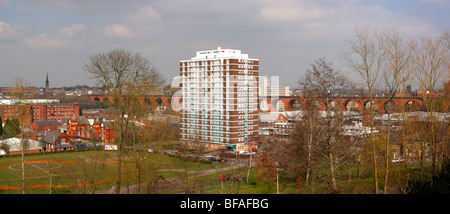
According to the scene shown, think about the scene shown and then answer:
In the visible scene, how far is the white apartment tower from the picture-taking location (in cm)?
2997

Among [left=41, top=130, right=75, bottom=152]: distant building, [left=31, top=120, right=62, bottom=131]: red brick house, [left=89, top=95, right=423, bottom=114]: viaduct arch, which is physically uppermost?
[left=89, top=95, right=423, bottom=114]: viaduct arch

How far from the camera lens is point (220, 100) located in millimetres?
30234

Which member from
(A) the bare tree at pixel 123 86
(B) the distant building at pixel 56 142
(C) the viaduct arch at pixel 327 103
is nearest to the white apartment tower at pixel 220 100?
(C) the viaduct arch at pixel 327 103

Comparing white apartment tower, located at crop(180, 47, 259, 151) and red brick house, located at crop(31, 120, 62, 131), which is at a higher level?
white apartment tower, located at crop(180, 47, 259, 151)

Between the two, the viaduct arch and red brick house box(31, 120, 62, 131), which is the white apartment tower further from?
red brick house box(31, 120, 62, 131)

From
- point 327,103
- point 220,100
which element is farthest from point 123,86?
point 220,100

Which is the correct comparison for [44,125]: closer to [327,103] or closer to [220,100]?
[220,100]

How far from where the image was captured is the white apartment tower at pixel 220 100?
29969 millimetres

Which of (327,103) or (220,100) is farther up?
(220,100)

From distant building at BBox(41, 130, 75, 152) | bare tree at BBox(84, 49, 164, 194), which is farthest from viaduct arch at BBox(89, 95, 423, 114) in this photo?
distant building at BBox(41, 130, 75, 152)

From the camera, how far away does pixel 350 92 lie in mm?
9070

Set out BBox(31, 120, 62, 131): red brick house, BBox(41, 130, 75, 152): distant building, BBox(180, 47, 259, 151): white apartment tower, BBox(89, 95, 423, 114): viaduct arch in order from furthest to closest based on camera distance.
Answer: BBox(31, 120, 62, 131): red brick house, BBox(41, 130, 75, 152): distant building, BBox(180, 47, 259, 151): white apartment tower, BBox(89, 95, 423, 114): viaduct arch

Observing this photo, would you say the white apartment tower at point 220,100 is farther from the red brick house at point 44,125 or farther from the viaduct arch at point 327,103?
the red brick house at point 44,125
